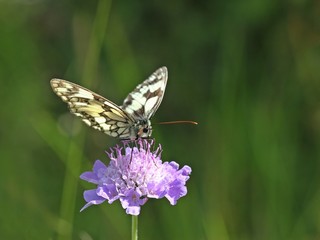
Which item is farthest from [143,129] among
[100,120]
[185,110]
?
[185,110]

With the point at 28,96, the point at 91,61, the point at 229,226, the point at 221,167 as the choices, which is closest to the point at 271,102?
the point at 221,167

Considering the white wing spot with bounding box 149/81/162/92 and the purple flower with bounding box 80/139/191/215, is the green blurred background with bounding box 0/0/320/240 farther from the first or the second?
the purple flower with bounding box 80/139/191/215

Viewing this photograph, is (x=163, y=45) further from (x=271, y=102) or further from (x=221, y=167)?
(x=221, y=167)

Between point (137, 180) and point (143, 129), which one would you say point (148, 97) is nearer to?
point (143, 129)

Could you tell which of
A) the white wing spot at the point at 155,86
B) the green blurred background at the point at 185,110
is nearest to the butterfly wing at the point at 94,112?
the white wing spot at the point at 155,86

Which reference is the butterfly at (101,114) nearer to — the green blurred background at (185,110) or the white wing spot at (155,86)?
the white wing spot at (155,86)

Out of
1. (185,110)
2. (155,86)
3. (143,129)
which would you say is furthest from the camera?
(185,110)
